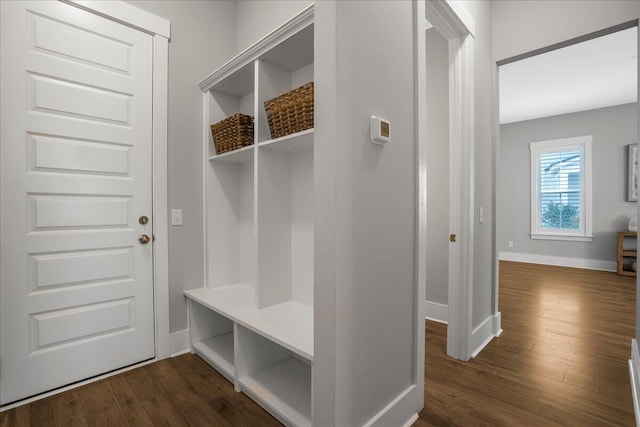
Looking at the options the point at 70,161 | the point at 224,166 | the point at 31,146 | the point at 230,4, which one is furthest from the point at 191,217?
the point at 230,4

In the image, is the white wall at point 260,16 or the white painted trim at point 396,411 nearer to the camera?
the white painted trim at point 396,411

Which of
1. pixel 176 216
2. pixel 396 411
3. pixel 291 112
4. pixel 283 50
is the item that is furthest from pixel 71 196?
pixel 396 411

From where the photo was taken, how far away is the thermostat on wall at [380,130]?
1.20 metres

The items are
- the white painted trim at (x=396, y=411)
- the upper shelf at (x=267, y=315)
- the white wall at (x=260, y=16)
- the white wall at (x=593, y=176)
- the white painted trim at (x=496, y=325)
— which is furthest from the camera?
the white wall at (x=593, y=176)

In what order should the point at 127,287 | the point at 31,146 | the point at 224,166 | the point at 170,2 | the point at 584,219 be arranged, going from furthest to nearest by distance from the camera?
1. the point at 584,219
2. the point at 224,166
3. the point at 170,2
4. the point at 127,287
5. the point at 31,146

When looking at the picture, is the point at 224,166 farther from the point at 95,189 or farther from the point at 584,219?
the point at 584,219

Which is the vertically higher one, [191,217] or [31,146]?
[31,146]

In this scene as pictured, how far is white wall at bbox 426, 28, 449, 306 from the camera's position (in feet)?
9.40

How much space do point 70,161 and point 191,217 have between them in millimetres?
778

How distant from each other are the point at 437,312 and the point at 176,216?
97.6 inches

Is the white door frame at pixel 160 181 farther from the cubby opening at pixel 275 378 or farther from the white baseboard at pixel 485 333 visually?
the white baseboard at pixel 485 333

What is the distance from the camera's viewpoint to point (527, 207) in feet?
19.6

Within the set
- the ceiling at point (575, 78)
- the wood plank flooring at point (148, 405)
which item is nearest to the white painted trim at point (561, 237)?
the ceiling at point (575, 78)

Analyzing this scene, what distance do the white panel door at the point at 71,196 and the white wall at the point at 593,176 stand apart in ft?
17.0
